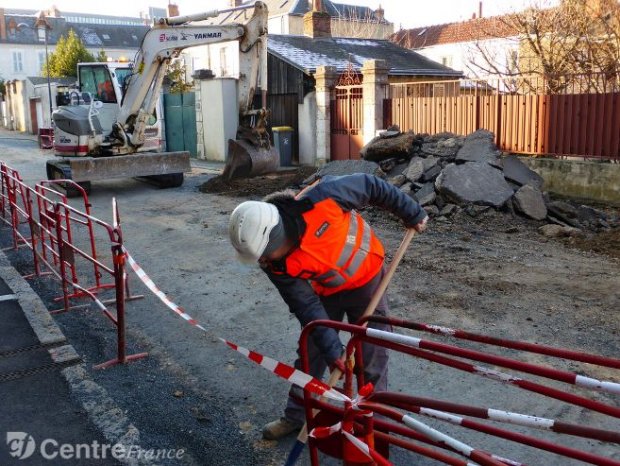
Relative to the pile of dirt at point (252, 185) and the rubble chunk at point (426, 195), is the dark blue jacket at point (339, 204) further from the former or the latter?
the pile of dirt at point (252, 185)

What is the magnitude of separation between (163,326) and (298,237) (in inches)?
121

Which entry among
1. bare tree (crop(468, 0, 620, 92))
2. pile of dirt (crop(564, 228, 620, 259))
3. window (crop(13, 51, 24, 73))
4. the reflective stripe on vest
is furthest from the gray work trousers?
window (crop(13, 51, 24, 73))

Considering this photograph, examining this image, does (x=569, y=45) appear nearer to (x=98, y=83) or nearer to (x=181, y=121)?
(x=98, y=83)

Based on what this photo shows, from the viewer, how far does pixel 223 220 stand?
10.3 metres

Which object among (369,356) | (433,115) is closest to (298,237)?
(369,356)

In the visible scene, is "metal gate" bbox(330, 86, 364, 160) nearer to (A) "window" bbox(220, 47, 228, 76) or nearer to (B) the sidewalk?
(B) the sidewalk

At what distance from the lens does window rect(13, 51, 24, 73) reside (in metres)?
56.2

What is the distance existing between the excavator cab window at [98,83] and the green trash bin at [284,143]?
4958mm

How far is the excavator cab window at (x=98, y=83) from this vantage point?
14594 mm

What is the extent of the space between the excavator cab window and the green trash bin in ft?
16.3

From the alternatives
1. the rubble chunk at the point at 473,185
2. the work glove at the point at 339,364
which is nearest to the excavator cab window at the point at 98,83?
the rubble chunk at the point at 473,185

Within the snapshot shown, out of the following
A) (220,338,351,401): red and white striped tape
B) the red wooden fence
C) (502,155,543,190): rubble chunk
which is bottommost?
(220,338,351,401): red and white striped tape

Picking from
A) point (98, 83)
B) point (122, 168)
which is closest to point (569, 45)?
point (122, 168)

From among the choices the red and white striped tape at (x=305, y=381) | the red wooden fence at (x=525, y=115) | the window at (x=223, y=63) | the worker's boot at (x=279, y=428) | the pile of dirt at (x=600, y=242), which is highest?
the window at (x=223, y=63)
